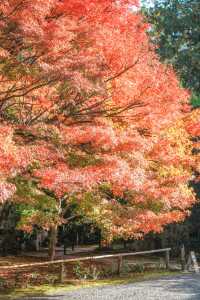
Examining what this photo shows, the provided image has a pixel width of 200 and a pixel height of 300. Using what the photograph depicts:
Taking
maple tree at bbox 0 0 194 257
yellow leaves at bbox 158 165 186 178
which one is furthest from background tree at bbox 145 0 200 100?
maple tree at bbox 0 0 194 257

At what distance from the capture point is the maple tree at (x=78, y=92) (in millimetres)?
11031

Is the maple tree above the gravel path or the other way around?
above

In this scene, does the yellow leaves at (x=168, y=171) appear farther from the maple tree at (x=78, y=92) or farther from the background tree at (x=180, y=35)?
the background tree at (x=180, y=35)

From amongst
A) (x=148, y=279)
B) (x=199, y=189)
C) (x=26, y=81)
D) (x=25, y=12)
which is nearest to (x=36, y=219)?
(x=148, y=279)

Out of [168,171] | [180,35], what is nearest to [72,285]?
[168,171]

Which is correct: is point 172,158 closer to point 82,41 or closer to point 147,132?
point 147,132

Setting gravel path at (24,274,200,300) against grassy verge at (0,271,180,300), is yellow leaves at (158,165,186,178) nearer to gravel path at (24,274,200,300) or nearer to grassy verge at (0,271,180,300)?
gravel path at (24,274,200,300)

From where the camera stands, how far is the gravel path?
13.4 meters

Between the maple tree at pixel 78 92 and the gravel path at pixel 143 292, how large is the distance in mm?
3072

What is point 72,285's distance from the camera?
16.2 meters

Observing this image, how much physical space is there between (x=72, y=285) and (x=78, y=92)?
7261 millimetres

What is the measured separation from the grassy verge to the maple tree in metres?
2.90

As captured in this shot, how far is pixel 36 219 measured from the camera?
637 inches

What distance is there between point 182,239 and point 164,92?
14.0 m
